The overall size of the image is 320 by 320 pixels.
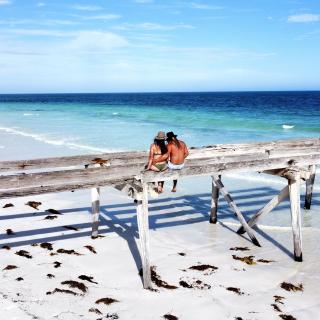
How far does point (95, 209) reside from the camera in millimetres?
9805

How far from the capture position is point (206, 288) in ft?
24.8

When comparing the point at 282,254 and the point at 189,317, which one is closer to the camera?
the point at 189,317

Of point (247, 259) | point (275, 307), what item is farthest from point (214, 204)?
point (275, 307)

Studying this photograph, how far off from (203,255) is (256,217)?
158 centimetres

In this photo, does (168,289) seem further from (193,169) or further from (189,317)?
(193,169)

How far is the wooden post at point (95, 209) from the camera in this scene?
9695mm

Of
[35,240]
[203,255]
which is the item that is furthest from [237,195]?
[35,240]

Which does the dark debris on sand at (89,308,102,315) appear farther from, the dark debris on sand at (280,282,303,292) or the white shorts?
the dark debris on sand at (280,282,303,292)

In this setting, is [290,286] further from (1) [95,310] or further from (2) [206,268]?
(1) [95,310]

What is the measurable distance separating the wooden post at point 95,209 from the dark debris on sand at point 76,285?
95.5 inches

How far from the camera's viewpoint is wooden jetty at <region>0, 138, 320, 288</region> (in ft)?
21.6

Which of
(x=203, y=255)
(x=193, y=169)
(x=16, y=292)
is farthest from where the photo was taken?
(x=203, y=255)

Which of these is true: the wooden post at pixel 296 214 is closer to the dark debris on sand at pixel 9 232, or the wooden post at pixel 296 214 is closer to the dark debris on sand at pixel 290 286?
the dark debris on sand at pixel 290 286

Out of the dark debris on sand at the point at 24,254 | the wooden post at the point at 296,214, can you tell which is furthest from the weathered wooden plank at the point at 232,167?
the dark debris on sand at the point at 24,254
